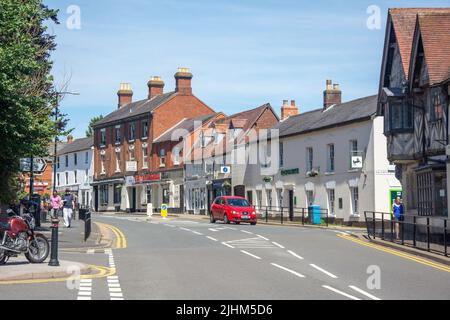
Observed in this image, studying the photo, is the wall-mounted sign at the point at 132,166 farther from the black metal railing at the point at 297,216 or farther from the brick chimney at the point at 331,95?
the brick chimney at the point at 331,95

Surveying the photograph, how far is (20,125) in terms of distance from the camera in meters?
21.4

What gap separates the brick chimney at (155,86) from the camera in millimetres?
78188

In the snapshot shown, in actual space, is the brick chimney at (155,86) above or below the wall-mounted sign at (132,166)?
above

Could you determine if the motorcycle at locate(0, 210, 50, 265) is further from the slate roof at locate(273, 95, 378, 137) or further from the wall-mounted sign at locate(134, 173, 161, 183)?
the wall-mounted sign at locate(134, 173, 161, 183)

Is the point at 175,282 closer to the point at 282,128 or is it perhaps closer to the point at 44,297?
the point at 44,297

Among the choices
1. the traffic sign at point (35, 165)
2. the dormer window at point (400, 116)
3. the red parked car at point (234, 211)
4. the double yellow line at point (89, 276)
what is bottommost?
the double yellow line at point (89, 276)

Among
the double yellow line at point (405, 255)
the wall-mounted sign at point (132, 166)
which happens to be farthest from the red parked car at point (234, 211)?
the wall-mounted sign at point (132, 166)

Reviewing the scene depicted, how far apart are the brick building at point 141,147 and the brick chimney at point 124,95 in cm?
37

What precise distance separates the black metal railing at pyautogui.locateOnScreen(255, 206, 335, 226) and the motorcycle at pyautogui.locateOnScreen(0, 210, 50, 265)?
27.5 meters

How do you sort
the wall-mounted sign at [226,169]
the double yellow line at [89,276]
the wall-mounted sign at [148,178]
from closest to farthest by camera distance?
the double yellow line at [89,276], the wall-mounted sign at [226,169], the wall-mounted sign at [148,178]

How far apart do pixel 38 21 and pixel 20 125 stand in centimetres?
806

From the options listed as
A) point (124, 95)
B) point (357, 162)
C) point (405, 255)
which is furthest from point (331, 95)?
point (124, 95)

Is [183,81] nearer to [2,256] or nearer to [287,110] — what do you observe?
[287,110]
